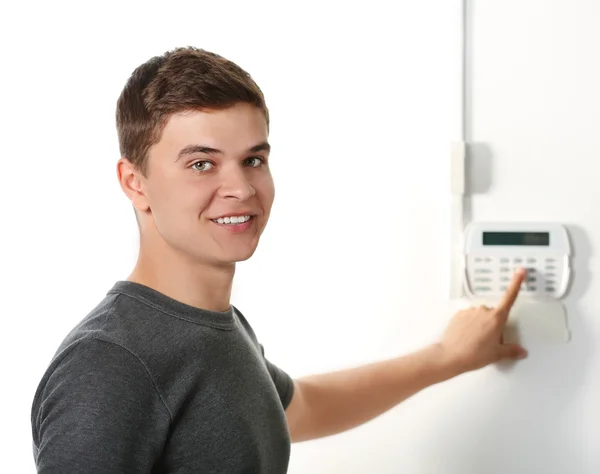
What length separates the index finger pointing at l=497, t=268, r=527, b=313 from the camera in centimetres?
140

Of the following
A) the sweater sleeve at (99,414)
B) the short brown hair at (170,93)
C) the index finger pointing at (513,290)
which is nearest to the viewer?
the sweater sleeve at (99,414)

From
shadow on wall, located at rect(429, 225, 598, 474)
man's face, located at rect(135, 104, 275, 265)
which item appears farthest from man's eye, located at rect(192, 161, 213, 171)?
shadow on wall, located at rect(429, 225, 598, 474)

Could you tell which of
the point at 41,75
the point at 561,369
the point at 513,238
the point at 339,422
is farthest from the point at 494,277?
the point at 41,75

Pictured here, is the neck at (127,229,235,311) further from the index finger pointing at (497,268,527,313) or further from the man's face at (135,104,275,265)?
the index finger pointing at (497,268,527,313)

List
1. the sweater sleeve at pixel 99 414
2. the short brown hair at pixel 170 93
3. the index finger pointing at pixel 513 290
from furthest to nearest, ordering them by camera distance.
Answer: the index finger pointing at pixel 513 290 < the short brown hair at pixel 170 93 < the sweater sleeve at pixel 99 414

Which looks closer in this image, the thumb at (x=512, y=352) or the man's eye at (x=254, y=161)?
the man's eye at (x=254, y=161)

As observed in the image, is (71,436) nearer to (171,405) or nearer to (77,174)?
(171,405)

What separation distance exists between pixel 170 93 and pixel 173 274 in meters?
0.24

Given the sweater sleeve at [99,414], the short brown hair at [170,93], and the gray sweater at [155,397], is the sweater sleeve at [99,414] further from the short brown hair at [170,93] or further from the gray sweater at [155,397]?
the short brown hair at [170,93]

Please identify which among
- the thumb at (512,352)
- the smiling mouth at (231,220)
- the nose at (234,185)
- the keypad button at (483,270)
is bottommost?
the thumb at (512,352)

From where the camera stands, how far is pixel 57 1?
1526 millimetres

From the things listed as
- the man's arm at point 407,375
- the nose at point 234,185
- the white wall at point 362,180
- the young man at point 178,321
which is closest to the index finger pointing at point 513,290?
the man's arm at point 407,375

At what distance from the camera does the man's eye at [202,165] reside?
1.01m

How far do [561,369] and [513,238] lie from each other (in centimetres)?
26
